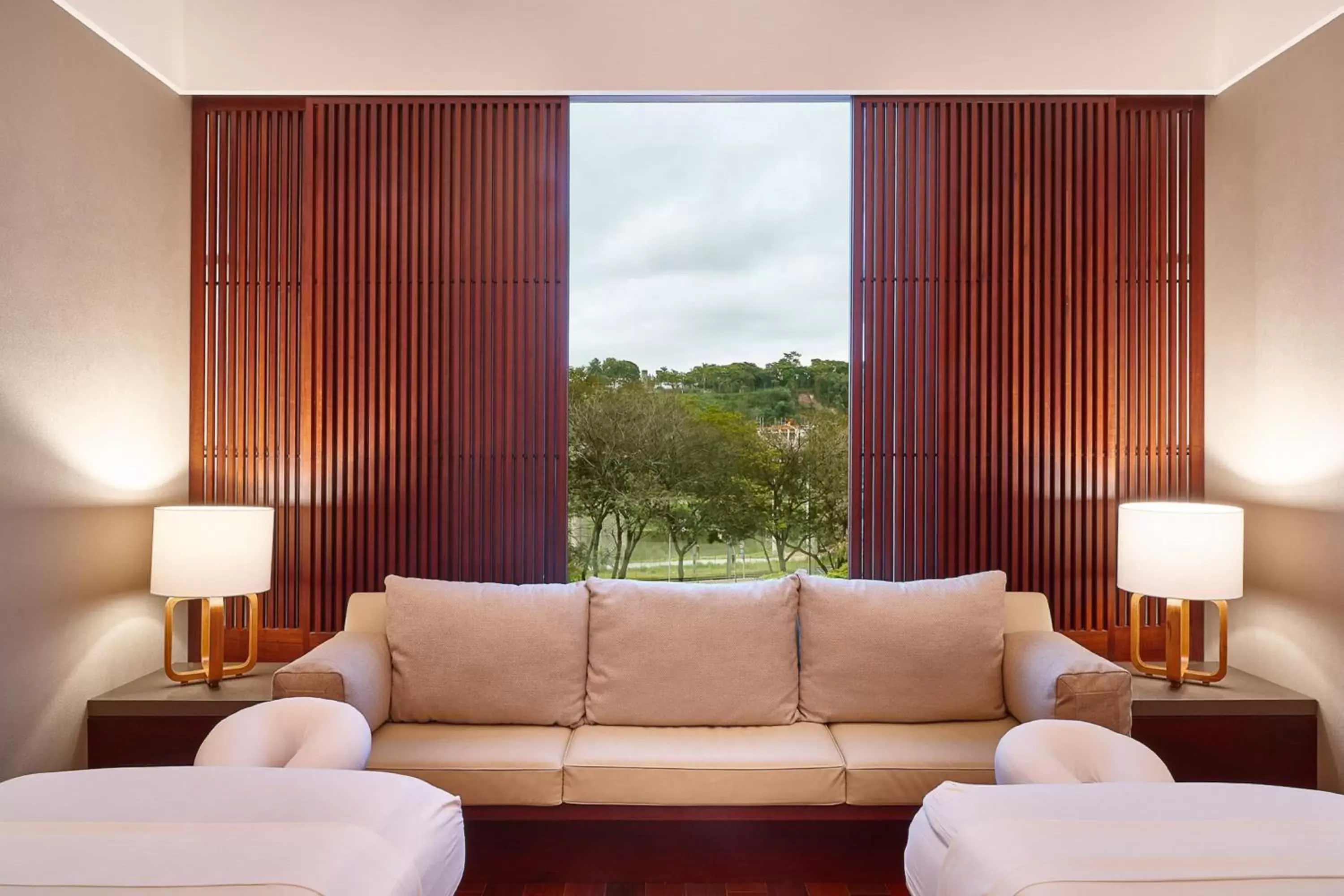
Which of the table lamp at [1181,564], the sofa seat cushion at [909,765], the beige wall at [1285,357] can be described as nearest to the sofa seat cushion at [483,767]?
the sofa seat cushion at [909,765]

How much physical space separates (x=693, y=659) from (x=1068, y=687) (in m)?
1.26

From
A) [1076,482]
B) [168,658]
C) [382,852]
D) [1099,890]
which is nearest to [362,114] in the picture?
[168,658]

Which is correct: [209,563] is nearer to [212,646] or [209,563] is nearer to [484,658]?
[212,646]

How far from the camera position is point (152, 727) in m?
2.95

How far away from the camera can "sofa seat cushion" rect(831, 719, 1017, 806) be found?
2668 mm

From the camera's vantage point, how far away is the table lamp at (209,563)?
3.04 metres

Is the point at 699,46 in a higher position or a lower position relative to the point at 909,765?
higher

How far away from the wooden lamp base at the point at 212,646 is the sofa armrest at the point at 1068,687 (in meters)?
2.90

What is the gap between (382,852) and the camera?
1578mm

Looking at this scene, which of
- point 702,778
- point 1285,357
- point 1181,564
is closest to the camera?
point 702,778

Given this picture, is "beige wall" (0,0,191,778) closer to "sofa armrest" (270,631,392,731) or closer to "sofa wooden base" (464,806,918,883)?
"sofa armrest" (270,631,392,731)

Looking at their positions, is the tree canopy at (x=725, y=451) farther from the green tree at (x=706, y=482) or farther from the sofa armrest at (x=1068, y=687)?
the sofa armrest at (x=1068, y=687)

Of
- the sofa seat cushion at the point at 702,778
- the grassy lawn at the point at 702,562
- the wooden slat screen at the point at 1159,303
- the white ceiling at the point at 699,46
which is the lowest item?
the sofa seat cushion at the point at 702,778

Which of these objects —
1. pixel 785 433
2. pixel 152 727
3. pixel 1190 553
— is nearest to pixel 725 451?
pixel 785 433
